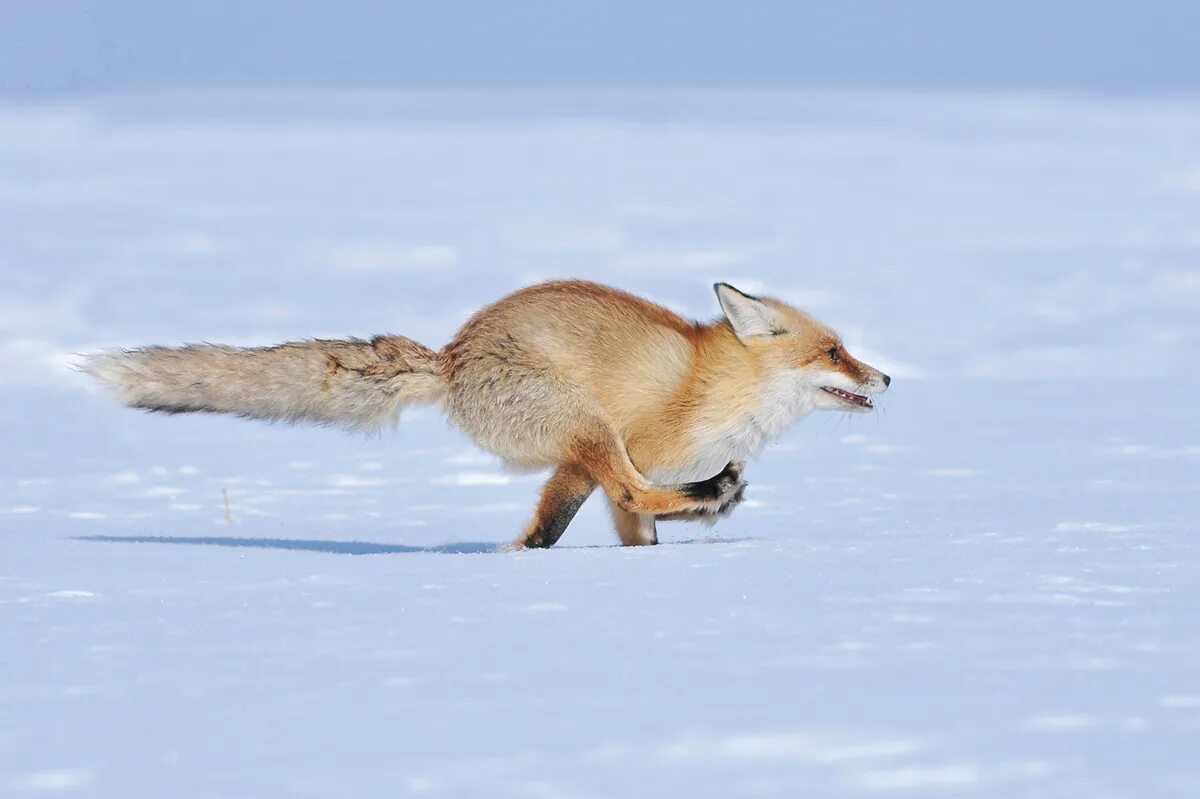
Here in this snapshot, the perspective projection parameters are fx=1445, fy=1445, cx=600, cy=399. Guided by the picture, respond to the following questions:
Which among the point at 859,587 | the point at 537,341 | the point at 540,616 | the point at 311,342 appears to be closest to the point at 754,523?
the point at 537,341

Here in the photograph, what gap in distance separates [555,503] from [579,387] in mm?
566

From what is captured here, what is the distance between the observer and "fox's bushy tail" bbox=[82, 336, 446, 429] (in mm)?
6793

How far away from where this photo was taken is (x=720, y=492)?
697 cm

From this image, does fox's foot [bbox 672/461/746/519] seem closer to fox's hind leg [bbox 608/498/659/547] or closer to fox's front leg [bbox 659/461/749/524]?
fox's front leg [bbox 659/461/749/524]

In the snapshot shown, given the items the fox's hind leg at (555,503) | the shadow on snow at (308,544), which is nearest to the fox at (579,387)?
the fox's hind leg at (555,503)

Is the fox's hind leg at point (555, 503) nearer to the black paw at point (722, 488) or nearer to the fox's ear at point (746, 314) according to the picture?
the black paw at point (722, 488)

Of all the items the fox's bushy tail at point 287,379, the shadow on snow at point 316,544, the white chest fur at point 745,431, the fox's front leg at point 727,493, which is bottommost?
the shadow on snow at point 316,544

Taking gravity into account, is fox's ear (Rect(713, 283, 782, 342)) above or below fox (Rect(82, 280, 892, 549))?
above

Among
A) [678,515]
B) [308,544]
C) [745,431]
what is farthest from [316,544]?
[745,431]

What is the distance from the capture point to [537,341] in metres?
6.91

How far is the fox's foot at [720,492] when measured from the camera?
22.8 feet

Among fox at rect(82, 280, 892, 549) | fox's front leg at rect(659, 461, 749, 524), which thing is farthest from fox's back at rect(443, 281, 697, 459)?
fox's front leg at rect(659, 461, 749, 524)

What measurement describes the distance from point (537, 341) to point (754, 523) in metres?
2.15

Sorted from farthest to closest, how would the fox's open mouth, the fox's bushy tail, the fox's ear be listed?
the fox's open mouth → the fox's ear → the fox's bushy tail
